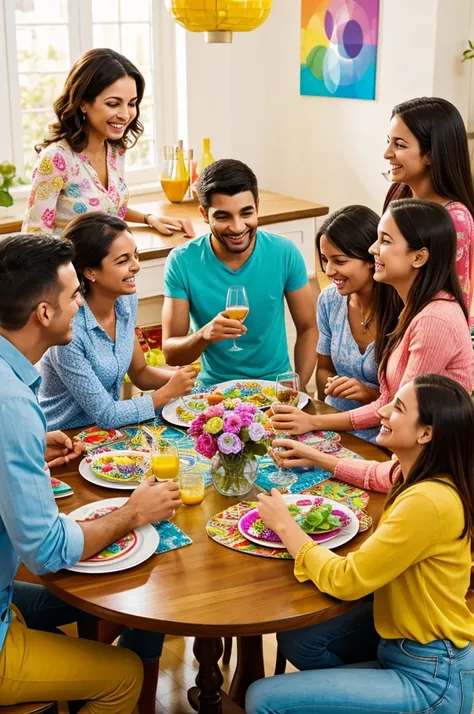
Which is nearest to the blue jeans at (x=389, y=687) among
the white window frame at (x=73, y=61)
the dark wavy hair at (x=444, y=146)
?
the dark wavy hair at (x=444, y=146)

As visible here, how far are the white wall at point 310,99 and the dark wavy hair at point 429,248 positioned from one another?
284 cm

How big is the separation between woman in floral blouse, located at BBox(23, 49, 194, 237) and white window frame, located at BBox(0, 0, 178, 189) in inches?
60.1

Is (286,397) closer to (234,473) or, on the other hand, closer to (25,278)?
(234,473)

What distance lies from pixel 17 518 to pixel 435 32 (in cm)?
395

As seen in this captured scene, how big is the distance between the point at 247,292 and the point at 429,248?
84 cm

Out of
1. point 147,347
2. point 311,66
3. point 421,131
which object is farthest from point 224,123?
point 421,131

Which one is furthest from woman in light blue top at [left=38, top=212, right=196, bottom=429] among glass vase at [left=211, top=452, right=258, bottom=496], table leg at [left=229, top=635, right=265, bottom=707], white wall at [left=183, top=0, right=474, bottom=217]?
white wall at [left=183, top=0, right=474, bottom=217]

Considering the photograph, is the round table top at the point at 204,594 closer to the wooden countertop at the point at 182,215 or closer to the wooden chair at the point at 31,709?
the wooden chair at the point at 31,709

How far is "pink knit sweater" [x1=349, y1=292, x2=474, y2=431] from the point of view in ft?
7.61

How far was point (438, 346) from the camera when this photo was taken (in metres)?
2.32


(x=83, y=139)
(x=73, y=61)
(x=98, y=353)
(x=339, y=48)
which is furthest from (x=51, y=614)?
(x=339, y=48)

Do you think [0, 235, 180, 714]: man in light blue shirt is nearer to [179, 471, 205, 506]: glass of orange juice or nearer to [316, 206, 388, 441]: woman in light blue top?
[179, 471, 205, 506]: glass of orange juice

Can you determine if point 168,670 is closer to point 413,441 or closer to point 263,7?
point 413,441

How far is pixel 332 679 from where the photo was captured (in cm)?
187
